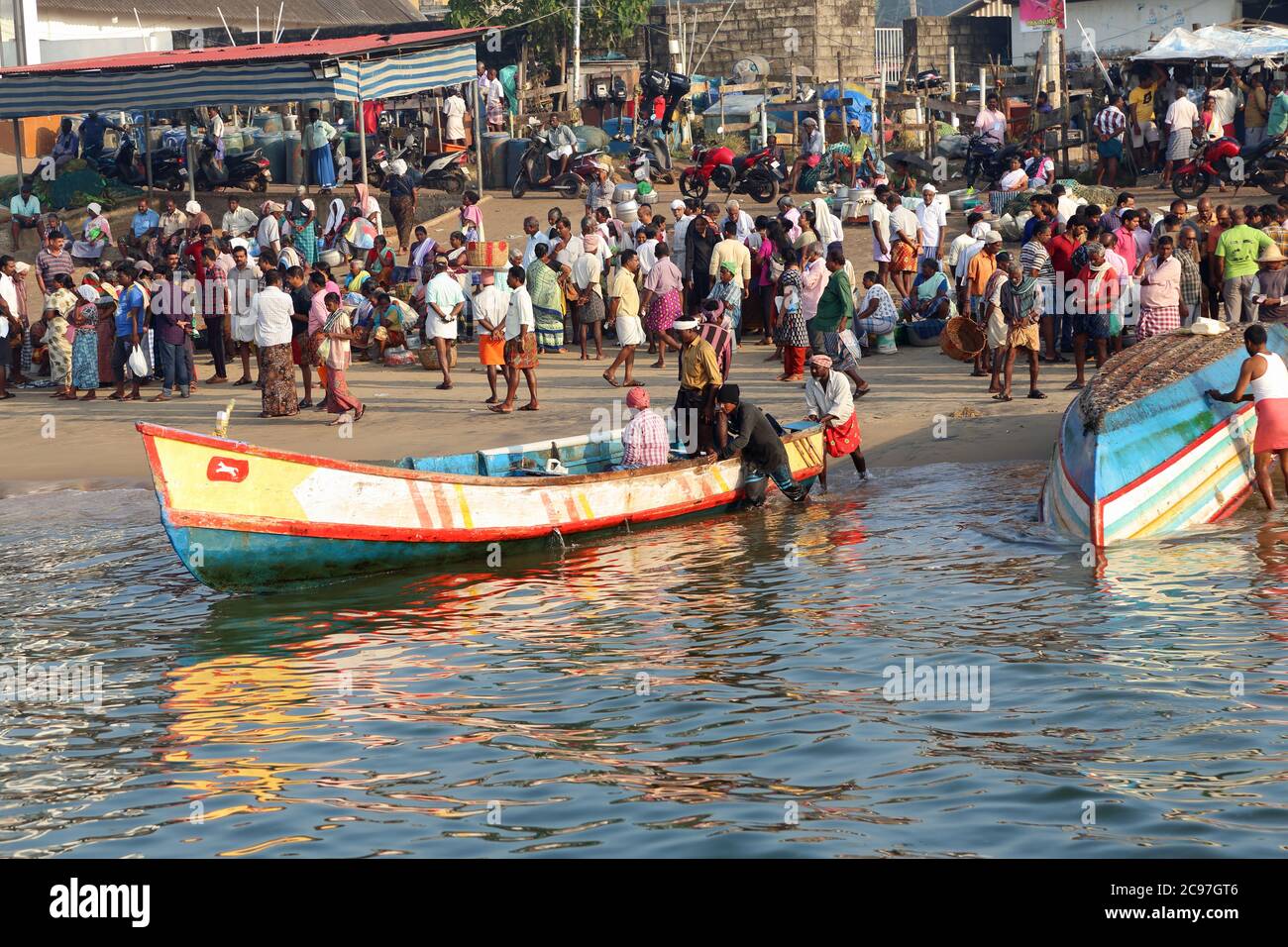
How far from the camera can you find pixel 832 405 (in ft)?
51.7

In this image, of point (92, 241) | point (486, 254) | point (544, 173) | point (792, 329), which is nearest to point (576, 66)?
point (544, 173)

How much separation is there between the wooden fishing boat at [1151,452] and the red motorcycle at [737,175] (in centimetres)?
1292

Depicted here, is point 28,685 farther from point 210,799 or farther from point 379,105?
point 379,105

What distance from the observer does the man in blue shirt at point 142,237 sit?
25078 millimetres

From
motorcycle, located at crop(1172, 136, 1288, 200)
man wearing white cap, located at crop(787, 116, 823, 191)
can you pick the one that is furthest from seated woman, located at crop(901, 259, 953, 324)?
man wearing white cap, located at crop(787, 116, 823, 191)

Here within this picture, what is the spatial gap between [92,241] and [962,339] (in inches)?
580

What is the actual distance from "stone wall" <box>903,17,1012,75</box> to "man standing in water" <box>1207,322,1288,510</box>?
106ft

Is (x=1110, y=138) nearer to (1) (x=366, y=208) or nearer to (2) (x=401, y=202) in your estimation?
(2) (x=401, y=202)

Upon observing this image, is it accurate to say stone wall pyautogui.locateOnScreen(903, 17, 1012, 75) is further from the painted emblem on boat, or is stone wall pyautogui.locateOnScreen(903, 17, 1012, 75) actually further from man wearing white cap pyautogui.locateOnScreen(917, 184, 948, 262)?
the painted emblem on boat

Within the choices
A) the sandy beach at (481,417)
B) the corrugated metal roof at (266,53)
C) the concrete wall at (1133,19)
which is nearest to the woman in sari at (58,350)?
the sandy beach at (481,417)

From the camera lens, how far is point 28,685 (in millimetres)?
11297

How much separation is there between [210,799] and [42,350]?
1482 cm

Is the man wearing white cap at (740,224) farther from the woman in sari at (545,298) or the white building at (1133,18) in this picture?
the white building at (1133,18)
